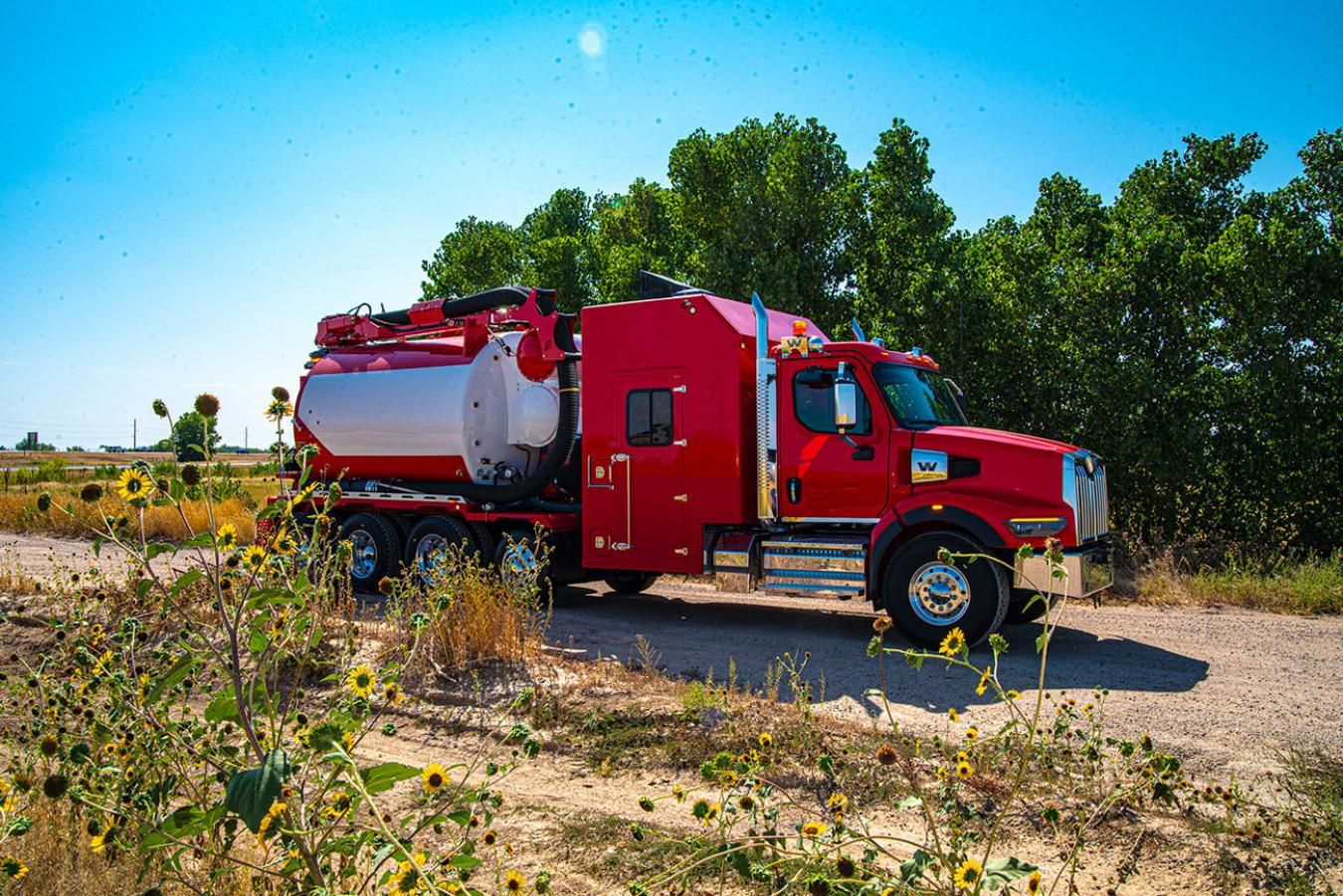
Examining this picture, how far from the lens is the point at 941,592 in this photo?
355 inches

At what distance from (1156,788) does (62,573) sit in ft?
45.2

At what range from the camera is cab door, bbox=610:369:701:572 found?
420 inches

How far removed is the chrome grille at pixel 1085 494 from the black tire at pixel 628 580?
537cm

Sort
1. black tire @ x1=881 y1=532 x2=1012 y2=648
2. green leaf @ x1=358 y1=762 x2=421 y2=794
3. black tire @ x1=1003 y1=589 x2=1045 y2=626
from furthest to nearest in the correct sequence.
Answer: black tire @ x1=1003 y1=589 x2=1045 y2=626 → black tire @ x1=881 y1=532 x2=1012 y2=648 → green leaf @ x1=358 y1=762 x2=421 y2=794

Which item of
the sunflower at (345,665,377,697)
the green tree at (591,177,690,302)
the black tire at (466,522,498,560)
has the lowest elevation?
the black tire at (466,522,498,560)

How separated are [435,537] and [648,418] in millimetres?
3593

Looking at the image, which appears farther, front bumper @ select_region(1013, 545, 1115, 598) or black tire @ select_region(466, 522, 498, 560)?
black tire @ select_region(466, 522, 498, 560)

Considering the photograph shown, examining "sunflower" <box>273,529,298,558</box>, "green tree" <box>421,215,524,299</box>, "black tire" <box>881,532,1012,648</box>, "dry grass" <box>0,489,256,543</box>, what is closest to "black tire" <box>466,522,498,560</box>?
"black tire" <box>881,532,1012,648</box>

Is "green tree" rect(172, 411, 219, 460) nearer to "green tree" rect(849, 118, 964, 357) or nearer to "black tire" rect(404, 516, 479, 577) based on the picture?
"black tire" rect(404, 516, 479, 577)

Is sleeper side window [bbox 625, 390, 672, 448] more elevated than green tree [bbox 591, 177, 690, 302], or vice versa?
green tree [bbox 591, 177, 690, 302]

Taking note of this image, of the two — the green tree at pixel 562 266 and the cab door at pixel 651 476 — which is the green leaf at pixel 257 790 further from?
the green tree at pixel 562 266

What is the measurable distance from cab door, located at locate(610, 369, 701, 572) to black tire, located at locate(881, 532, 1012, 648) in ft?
7.71

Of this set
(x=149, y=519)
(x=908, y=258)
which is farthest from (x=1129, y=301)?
(x=149, y=519)

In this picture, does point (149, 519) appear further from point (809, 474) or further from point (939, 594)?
point (939, 594)
